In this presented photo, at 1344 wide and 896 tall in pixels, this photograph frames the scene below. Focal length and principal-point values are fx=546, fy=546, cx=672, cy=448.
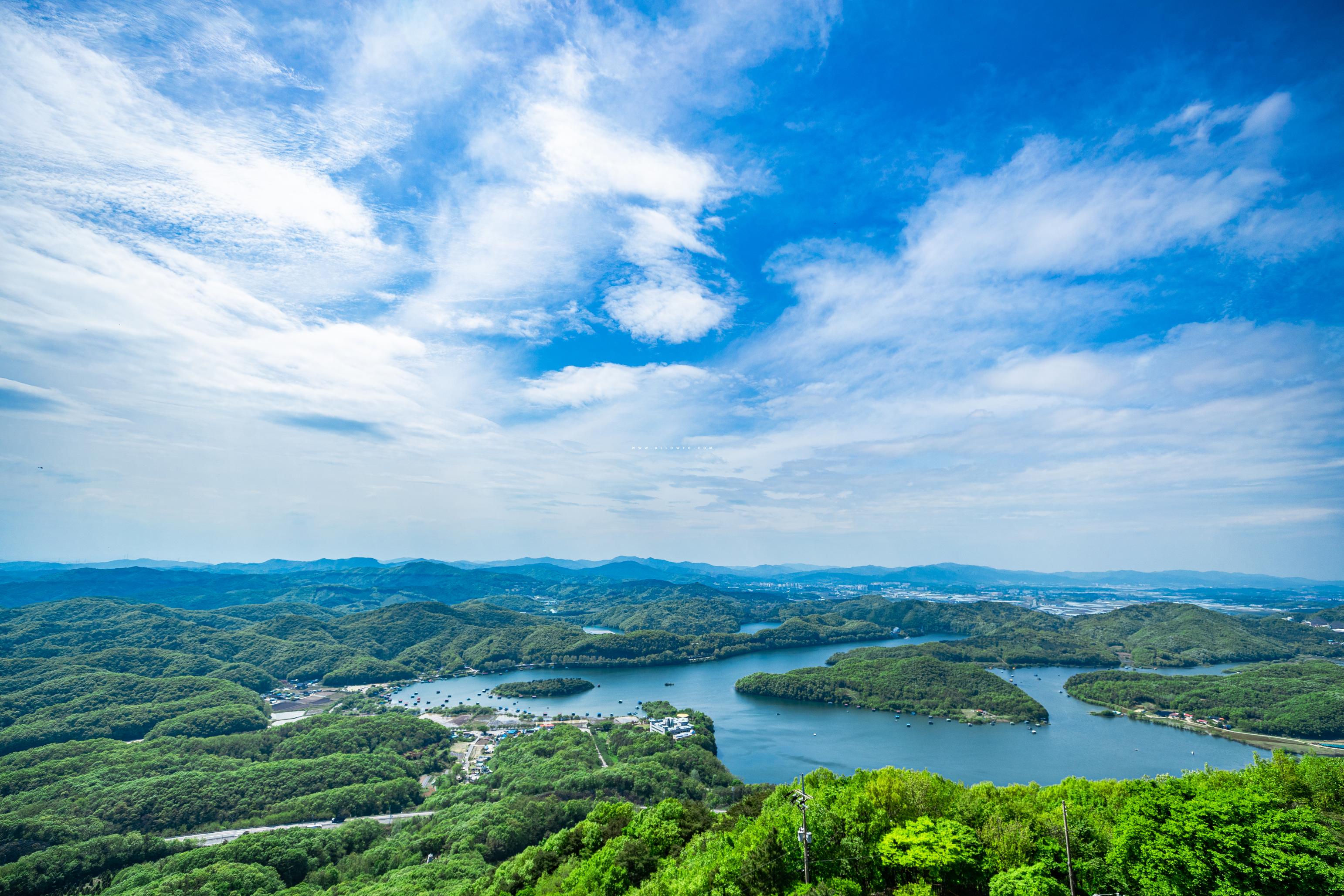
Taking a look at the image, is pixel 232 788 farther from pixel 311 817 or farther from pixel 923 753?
pixel 923 753

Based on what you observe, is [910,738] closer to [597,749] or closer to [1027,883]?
[597,749]

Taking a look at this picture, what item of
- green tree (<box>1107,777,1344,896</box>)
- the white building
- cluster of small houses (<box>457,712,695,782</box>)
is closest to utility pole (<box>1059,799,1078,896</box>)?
green tree (<box>1107,777,1344,896</box>)

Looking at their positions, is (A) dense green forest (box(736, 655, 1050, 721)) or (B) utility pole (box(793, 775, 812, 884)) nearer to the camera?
(B) utility pole (box(793, 775, 812, 884))

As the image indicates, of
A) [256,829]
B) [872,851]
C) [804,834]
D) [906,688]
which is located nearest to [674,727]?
[906,688]

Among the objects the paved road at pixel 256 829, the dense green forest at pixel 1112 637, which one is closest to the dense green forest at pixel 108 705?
the paved road at pixel 256 829

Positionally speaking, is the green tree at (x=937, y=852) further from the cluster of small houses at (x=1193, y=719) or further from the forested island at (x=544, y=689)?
the forested island at (x=544, y=689)

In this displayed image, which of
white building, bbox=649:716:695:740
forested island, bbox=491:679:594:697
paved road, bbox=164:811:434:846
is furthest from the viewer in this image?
forested island, bbox=491:679:594:697

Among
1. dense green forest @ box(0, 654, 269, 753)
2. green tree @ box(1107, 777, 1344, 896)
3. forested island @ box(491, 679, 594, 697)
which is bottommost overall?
forested island @ box(491, 679, 594, 697)

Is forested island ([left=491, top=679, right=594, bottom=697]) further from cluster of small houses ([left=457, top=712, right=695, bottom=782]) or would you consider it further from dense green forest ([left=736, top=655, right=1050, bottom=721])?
dense green forest ([left=736, top=655, right=1050, bottom=721])

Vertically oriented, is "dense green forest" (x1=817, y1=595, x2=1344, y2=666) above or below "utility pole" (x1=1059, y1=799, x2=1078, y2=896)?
below
